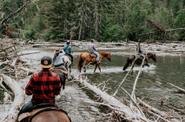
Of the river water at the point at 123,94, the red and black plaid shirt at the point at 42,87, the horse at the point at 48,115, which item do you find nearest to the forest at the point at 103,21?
the river water at the point at 123,94

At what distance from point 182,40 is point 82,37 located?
17938mm

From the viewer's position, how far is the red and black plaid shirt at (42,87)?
845 cm

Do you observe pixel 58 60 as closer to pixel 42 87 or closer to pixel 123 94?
pixel 123 94

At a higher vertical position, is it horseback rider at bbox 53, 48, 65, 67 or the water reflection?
horseback rider at bbox 53, 48, 65, 67

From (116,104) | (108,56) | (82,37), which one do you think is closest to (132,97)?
(116,104)

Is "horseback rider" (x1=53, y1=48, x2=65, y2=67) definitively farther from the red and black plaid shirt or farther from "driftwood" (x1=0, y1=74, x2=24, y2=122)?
the red and black plaid shirt

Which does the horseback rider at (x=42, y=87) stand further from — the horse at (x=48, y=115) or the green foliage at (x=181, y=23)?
the green foliage at (x=181, y=23)

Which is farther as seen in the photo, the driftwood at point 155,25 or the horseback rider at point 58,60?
the driftwood at point 155,25

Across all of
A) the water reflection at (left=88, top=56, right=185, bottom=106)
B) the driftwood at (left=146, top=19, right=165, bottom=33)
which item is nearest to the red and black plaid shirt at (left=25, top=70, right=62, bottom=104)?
the water reflection at (left=88, top=56, right=185, bottom=106)

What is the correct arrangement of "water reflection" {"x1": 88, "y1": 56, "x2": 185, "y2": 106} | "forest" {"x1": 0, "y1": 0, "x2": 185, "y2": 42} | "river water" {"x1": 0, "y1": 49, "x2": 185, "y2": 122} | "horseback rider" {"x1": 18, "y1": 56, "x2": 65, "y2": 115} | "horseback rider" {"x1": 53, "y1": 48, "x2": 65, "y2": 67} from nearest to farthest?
"horseback rider" {"x1": 18, "y1": 56, "x2": 65, "y2": 115}, "river water" {"x1": 0, "y1": 49, "x2": 185, "y2": 122}, "horseback rider" {"x1": 53, "y1": 48, "x2": 65, "y2": 67}, "water reflection" {"x1": 88, "y1": 56, "x2": 185, "y2": 106}, "forest" {"x1": 0, "y1": 0, "x2": 185, "y2": 42}

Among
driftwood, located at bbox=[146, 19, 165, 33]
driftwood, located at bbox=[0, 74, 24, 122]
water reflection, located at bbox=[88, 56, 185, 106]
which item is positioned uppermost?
driftwood, located at bbox=[146, 19, 165, 33]

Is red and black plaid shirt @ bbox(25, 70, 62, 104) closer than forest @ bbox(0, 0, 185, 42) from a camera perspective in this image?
Yes

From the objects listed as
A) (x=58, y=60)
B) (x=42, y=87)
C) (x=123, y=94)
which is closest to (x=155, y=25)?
(x=123, y=94)

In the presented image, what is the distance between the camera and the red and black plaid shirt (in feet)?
27.7
